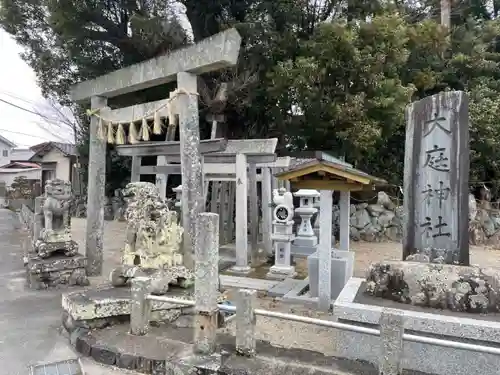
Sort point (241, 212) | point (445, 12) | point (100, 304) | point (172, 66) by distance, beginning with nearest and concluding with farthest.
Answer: point (100, 304) → point (172, 66) → point (241, 212) → point (445, 12)

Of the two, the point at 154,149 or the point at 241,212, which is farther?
the point at 154,149

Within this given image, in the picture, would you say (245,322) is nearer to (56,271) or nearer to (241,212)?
(56,271)

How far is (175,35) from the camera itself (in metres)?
12.4

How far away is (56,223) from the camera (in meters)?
7.55

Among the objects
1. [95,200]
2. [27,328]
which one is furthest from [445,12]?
[27,328]

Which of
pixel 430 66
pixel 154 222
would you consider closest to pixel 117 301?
pixel 154 222

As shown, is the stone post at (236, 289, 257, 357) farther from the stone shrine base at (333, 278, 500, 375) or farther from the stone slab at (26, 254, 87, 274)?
the stone slab at (26, 254, 87, 274)

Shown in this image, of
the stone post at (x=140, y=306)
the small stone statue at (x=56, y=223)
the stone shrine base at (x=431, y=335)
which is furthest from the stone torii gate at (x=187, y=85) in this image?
the stone shrine base at (x=431, y=335)

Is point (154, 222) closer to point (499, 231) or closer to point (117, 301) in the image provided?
point (117, 301)

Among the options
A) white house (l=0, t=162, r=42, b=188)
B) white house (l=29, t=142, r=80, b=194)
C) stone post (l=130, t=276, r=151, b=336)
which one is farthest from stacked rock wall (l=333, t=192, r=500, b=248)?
white house (l=0, t=162, r=42, b=188)

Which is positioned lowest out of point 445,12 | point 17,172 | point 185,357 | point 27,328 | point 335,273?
point 27,328

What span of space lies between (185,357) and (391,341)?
1915 millimetres

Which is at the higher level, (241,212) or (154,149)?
(154,149)

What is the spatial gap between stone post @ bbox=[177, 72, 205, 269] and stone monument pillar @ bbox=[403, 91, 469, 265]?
118 inches
